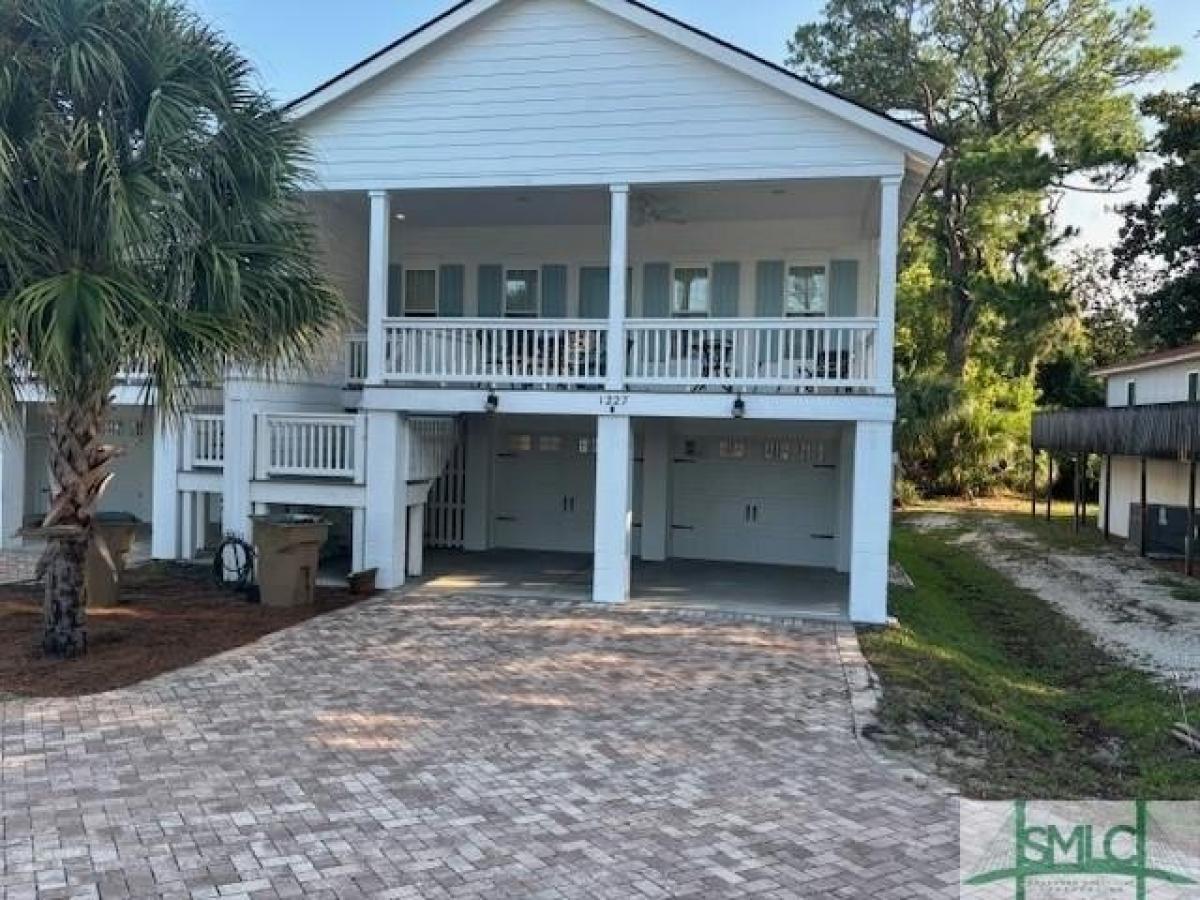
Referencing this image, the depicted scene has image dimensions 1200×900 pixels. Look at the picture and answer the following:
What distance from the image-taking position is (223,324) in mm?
7953

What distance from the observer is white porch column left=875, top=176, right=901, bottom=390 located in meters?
10.6

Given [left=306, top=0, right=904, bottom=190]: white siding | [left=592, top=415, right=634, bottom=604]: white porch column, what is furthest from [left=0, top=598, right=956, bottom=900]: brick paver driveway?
[left=306, top=0, right=904, bottom=190]: white siding

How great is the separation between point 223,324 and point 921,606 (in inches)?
367

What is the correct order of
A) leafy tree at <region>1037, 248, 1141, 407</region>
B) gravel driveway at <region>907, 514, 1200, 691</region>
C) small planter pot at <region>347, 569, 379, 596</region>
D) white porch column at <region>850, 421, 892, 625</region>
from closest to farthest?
white porch column at <region>850, 421, 892, 625</region> < gravel driveway at <region>907, 514, 1200, 691</region> < small planter pot at <region>347, 569, 379, 596</region> < leafy tree at <region>1037, 248, 1141, 407</region>

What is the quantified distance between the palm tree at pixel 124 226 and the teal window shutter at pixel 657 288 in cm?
654

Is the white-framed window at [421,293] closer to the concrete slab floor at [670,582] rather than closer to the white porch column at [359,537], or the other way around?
the concrete slab floor at [670,582]

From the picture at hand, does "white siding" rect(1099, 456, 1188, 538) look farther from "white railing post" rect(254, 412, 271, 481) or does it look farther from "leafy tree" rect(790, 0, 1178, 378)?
"white railing post" rect(254, 412, 271, 481)

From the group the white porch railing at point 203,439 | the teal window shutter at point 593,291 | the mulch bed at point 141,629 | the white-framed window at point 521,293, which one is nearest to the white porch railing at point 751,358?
the teal window shutter at point 593,291

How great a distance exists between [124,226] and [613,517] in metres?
6.08

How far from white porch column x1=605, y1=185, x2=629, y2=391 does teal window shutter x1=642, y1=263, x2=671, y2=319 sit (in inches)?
119

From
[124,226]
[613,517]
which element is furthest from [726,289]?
[124,226]

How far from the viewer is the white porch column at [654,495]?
15000 mm

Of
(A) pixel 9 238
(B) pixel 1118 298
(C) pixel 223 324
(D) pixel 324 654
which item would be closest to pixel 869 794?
(D) pixel 324 654

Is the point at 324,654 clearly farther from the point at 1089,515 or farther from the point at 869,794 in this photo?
the point at 1089,515
